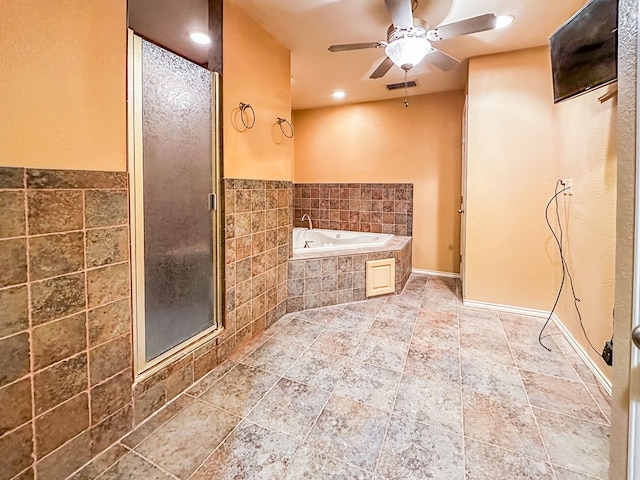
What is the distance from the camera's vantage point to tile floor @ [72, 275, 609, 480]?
1.32 metres

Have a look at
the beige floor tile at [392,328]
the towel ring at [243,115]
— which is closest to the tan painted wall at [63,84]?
the towel ring at [243,115]

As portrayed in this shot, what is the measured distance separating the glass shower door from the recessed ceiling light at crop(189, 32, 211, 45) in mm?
349

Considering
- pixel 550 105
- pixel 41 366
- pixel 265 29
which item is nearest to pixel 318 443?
pixel 41 366

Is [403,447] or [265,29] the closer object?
[403,447]

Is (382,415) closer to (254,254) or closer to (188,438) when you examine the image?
(188,438)

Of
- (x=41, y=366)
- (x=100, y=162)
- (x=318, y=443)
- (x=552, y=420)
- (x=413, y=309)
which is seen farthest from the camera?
(x=413, y=309)

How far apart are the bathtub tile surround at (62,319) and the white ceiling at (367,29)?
1752 millimetres

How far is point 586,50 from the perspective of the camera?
174 cm

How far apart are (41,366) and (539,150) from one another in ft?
11.9

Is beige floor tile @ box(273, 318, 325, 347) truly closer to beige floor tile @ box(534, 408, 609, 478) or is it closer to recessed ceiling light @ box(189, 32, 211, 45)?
beige floor tile @ box(534, 408, 609, 478)

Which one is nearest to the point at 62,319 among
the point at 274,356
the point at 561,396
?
the point at 274,356

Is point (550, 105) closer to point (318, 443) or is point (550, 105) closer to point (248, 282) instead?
point (248, 282)

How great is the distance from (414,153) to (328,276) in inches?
88.8

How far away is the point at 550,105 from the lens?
8.95 feet
